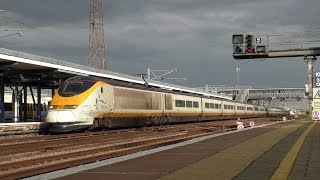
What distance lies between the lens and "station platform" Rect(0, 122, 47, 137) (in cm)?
2866

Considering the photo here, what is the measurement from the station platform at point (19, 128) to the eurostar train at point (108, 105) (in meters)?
3.12

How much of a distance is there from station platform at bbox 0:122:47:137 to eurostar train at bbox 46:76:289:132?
312 centimetres

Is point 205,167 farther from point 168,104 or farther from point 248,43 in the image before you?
point 168,104

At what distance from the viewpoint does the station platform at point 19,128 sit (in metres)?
28.7

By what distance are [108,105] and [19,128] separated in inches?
221

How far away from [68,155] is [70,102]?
1308 centimetres

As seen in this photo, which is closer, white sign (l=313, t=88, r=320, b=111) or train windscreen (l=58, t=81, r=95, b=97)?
white sign (l=313, t=88, r=320, b=111)

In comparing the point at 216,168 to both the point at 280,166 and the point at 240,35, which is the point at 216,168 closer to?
the point at 280,166

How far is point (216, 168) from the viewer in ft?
37.0

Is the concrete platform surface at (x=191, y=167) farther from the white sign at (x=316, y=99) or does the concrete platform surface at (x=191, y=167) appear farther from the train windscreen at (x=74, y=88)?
the train windscreen at (x=74, y=88)

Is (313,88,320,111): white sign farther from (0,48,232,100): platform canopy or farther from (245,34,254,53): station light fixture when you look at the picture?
(0,48,232,100): platform canopy

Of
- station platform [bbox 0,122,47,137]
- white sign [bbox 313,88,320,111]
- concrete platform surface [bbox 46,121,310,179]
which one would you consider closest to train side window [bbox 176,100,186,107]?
station platform [bbox 0,122,47,137]

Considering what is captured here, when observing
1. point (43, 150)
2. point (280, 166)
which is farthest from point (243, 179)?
point (43, 150)

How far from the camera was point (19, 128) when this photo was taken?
29734 mm
